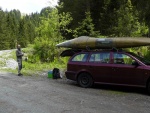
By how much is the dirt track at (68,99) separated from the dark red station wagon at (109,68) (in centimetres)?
45

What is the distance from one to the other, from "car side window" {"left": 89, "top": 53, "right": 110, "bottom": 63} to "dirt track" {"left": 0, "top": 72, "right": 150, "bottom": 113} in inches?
50.9

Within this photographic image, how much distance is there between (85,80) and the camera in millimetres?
13281

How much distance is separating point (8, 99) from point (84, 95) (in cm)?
294

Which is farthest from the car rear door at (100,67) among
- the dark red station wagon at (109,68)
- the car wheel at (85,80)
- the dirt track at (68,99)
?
the dirt track at (68,99)

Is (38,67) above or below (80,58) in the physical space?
below

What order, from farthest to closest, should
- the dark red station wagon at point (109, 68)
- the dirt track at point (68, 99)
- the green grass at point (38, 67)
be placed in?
1. the green grass at point (38, 67)
2. the dark red station wagon at point (109, 68)
3. the dirt track at point (68, 99)

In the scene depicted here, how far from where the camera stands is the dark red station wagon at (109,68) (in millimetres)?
11664

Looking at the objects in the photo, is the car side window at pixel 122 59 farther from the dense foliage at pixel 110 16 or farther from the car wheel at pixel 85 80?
the dense foliage at pixel 110 16

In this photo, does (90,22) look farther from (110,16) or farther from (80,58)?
(80,58)

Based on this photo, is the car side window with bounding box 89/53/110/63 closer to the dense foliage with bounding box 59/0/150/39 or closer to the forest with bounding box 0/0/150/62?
the forest with bounding box 0/0/150/62

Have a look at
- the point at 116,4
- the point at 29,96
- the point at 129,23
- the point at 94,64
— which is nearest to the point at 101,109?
the point at 29,96

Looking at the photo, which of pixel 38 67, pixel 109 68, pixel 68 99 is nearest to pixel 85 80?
pixel 109 68

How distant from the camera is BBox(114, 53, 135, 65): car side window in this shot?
1204cm

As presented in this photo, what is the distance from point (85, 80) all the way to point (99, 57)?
130cm
